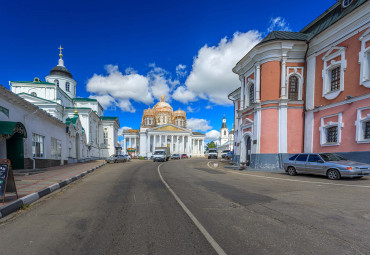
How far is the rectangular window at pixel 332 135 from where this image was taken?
46.6ft

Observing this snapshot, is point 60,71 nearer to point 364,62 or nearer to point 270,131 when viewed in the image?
point 270,131

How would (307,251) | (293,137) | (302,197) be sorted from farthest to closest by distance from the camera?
(293,137), (302,197), (307,251)

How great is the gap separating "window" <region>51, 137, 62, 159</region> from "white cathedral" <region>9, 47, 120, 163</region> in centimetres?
241

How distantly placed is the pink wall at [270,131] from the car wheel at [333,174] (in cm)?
575

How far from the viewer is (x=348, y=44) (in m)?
13.3

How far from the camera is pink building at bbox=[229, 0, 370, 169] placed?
12625mm

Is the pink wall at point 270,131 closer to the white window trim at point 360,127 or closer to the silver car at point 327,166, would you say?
the silver car at point 327,166

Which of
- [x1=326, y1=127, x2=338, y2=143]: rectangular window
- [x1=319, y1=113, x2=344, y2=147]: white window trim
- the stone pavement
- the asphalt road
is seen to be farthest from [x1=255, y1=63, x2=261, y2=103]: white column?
the stone pavement

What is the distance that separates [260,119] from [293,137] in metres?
2.89

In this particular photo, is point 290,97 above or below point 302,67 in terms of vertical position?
below

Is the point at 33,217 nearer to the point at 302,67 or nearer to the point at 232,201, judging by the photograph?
the point at 232,201

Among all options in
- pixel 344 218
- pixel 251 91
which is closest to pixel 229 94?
pixel 251 91

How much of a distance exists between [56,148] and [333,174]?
23.7 m

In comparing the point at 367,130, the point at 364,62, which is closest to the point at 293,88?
the point at 364,62
